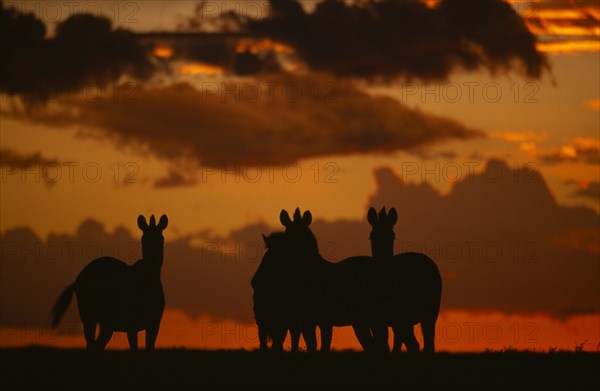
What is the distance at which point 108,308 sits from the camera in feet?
74.5

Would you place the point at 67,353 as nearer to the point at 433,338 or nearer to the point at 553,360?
the point at 433,338

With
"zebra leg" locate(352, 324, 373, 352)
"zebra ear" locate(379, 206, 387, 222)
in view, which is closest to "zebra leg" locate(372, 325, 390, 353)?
"zebra leg" locate(352, 324, 373, 352)

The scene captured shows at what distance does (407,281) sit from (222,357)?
4.32m

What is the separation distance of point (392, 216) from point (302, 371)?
392cm

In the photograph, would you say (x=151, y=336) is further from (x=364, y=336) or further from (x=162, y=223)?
(x=364, y=336)

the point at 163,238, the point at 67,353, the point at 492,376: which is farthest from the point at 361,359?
the point at 67,353

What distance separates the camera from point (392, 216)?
20625mm

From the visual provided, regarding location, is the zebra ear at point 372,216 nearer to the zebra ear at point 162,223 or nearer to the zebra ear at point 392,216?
the zebra ear at point 392,216

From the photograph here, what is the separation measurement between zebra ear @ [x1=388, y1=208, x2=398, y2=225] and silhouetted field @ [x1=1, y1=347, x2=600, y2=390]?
2617mm

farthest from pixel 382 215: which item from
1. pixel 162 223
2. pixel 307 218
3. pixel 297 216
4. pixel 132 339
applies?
pixel 132 339

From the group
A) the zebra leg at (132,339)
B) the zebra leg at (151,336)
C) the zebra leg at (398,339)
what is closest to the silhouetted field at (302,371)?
the zebra leg at (151,336)

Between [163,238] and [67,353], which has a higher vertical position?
[163,238]

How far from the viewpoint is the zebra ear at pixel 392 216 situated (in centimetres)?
2059

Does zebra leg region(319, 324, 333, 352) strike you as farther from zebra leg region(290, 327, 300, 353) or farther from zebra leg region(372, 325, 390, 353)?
zebra leg region(372, 325, 390, 353)
